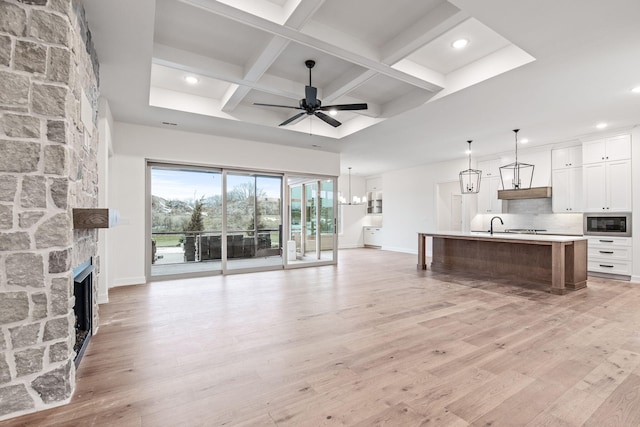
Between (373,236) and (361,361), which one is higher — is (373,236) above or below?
above

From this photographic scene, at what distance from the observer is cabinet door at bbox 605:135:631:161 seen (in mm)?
5559

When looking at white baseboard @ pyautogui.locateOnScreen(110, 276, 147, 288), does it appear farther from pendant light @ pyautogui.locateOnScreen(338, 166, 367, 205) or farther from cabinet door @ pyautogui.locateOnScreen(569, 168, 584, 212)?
cabinet door @ pyautogui.locateOnScreen(569, 168, 584, 212)

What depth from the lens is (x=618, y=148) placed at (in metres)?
5.66

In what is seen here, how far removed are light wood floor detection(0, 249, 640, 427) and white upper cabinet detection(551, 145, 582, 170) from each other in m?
2.98

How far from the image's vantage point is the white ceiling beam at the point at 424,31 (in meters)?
2.73

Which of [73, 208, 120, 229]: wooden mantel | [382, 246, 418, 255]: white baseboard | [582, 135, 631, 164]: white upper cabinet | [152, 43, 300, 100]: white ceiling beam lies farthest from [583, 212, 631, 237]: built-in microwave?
[73, 208, 120, 229]: wooden mantel

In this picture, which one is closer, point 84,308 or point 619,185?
point 84,308

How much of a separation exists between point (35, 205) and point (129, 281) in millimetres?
3894

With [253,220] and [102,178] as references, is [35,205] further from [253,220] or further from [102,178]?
[253,220]

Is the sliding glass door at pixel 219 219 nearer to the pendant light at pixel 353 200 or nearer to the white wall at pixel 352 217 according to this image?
the pendant light at pixel 353 200

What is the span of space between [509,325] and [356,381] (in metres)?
2.06

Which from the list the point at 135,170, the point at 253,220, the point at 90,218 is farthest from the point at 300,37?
the point at 253,220

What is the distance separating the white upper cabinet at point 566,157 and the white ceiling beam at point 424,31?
5.31 metres

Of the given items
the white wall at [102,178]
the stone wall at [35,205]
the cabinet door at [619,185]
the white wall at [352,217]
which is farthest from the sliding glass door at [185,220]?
the cabinet door at [619,185]
